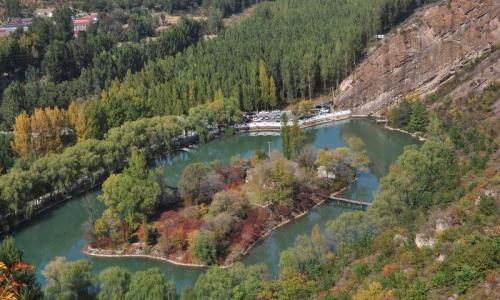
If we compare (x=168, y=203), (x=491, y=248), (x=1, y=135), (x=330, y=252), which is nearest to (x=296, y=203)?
(x=168, y=203)

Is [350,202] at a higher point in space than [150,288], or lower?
lower

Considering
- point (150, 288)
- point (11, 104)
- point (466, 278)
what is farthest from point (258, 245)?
point (11, 104)

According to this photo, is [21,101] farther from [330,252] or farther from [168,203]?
[330,252]

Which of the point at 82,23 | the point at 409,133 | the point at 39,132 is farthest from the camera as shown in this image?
the point at 82,23

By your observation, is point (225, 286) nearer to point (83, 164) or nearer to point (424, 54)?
point (83, 164)

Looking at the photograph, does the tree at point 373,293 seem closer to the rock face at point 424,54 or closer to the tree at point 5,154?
the tree at point 5,154
